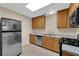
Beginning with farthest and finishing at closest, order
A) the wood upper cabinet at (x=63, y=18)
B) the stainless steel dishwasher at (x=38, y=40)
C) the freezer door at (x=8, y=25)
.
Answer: the stainless steel dishwasher at (x=38, y=40)
the wood upper cabinet at (x=63, y=18)
the freezer door at (x=8, y=25)

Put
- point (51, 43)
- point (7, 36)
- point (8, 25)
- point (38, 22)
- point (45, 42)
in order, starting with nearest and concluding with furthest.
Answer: point (7, 36), point (8, 25), point (51, 43), point (45, 42), point (38, 22)

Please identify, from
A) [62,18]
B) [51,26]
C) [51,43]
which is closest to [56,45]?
[51,43]

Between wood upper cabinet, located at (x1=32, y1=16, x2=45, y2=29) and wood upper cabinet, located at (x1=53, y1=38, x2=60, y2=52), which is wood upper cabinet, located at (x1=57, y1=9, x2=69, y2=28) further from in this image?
wood upper cabinet, located at (x1=32, y1=16, x2=45, y2=29)

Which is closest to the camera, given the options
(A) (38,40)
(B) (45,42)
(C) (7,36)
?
(C) (7,36)

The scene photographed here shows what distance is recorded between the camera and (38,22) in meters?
6.20

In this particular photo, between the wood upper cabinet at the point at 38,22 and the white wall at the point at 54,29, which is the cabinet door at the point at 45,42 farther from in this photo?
the wood upper cabinet at the point at 38,22

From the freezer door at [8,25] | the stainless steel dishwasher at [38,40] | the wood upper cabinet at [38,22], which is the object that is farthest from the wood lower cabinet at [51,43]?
the freezer door at [8,25]

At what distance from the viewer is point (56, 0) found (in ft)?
2.35

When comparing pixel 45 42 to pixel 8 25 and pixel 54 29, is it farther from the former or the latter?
pixel 8 25

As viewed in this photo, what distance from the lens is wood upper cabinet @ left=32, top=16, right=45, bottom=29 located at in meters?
5.81

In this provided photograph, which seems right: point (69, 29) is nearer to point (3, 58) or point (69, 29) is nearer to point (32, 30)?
point (32, 30)

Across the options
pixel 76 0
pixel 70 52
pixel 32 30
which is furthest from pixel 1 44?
pixel 32 30

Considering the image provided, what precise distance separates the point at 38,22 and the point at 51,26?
1.10 m

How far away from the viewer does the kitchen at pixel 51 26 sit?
8.45 ft
